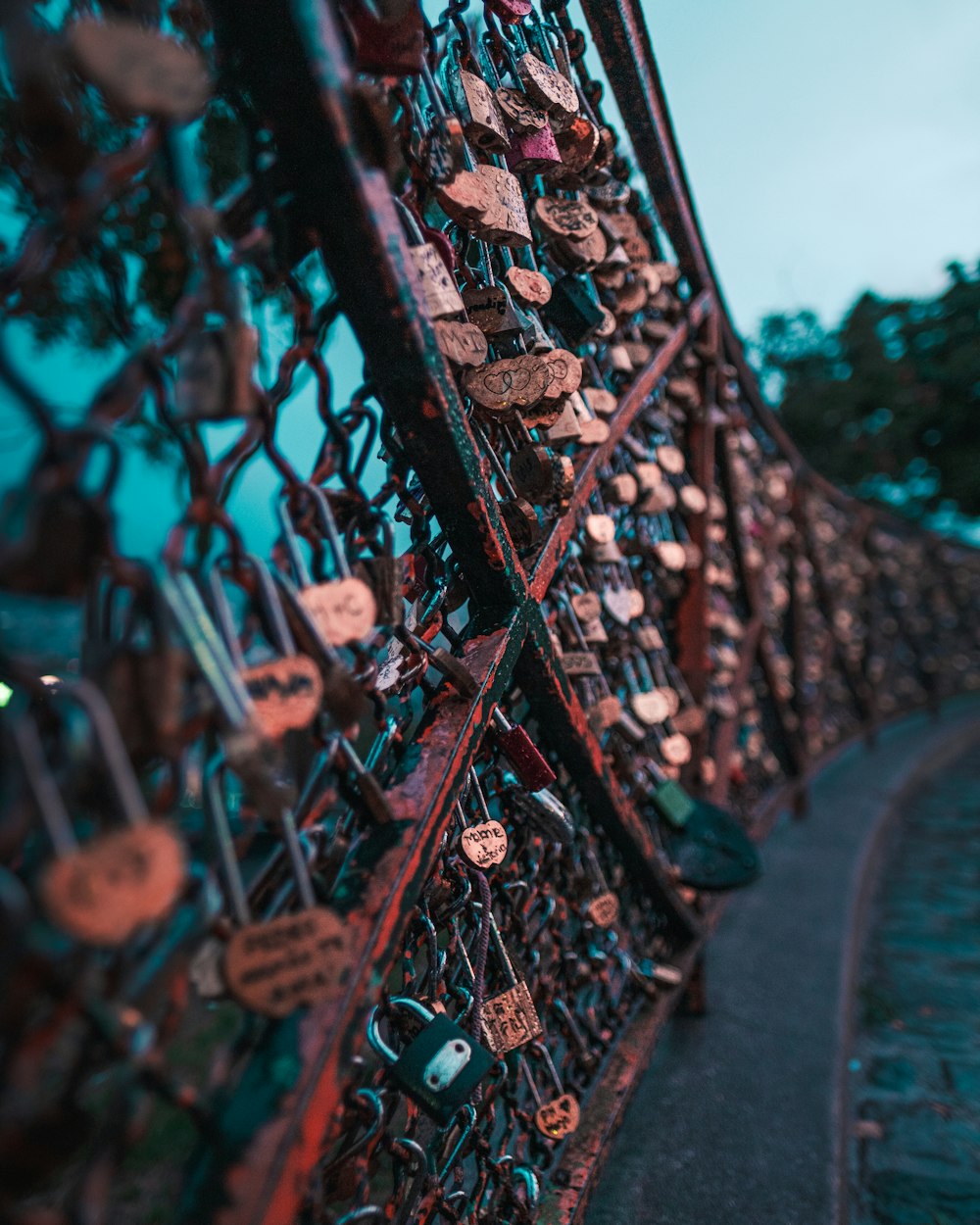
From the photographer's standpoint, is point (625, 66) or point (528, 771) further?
point (625, 66)

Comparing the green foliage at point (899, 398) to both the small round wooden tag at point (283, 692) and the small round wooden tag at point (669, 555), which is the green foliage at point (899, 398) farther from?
the small round wooden tag at point (283, 692)

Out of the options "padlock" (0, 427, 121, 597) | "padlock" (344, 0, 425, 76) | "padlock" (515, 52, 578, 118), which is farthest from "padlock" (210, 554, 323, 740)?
"padlock" (515, 52, 578, 118)

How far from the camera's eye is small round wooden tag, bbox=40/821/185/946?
47 centimetres

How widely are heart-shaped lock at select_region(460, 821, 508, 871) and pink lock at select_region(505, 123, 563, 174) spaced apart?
96 centimetres

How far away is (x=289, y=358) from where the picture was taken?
79cm

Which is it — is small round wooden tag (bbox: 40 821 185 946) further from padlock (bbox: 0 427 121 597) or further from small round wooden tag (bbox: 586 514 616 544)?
small round wooden tag (bbox: 586 514 616 544)

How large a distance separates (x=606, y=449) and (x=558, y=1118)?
1.16 m

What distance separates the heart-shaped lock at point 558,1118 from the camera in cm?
124

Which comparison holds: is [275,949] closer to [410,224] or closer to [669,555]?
[410,224]

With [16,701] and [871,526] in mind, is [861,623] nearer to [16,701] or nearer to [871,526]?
[871,526]

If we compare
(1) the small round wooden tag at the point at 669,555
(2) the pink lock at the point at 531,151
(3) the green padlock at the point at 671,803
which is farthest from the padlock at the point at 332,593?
(1) the small round wooden tag at the point at 669,555

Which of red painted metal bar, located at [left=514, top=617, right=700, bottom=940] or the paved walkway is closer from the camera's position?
red painted metal bar, located at [left=514, top=617, right=700, bottom=940]

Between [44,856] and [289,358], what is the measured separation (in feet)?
1.69

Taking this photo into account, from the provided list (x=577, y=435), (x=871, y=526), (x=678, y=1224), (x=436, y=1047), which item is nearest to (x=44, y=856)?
(x=436, y=1047)
